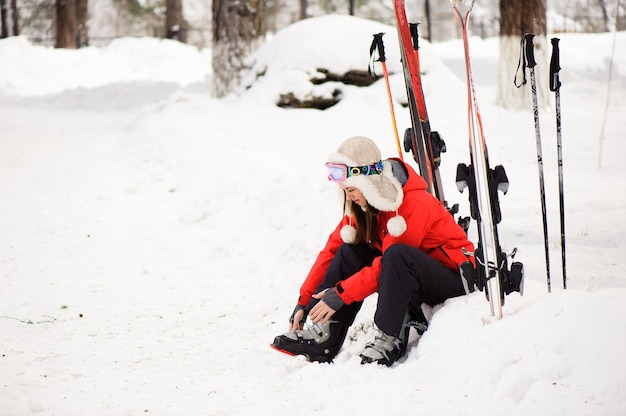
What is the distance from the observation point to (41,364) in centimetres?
393

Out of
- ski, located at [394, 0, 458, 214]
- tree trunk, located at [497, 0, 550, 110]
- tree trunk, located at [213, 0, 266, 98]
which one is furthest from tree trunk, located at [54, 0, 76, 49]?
ski, located at [394, 0, 458, 214]

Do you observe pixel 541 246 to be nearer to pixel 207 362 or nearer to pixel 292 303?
pixel 292 303

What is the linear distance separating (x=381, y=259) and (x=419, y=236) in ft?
0.81

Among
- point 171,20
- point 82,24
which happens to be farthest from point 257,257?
point 82,24

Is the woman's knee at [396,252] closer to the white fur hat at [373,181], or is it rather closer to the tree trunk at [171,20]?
the white fur hat at [373,181]

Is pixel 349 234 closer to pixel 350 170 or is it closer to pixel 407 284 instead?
pixel 350 170

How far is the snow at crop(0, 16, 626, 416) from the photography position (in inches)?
120

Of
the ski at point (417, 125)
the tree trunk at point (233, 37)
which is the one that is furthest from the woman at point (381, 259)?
the tree trunk at point (233, 37)

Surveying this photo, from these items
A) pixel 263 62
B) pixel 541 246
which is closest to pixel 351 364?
pixel 541 246

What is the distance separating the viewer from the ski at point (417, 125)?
14.2ft

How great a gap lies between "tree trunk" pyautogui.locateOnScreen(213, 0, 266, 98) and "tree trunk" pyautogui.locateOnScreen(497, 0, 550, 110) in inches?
160

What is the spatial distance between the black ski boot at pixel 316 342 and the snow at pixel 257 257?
0.10 meters

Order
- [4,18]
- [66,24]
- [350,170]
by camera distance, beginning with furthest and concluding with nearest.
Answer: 1. [66,24]
2. [4,18]
3. [350,170]

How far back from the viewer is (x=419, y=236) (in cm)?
362
